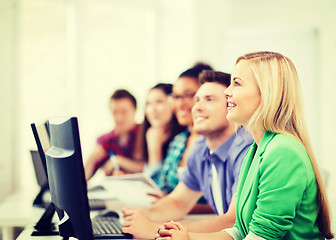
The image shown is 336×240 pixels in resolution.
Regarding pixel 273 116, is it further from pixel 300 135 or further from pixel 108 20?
pixel 108 20

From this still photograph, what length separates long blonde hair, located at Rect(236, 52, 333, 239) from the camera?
3.51ft

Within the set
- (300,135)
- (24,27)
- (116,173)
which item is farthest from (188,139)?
(24,27)

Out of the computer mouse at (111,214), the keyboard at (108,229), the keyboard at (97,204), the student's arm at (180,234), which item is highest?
the student's arm at (180,234)

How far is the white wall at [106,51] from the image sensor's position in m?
4.03

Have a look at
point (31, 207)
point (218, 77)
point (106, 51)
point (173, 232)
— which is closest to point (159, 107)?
point (31, 207)

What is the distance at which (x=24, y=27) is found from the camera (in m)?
4.14

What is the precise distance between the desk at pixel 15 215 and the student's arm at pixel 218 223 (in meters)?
0.79

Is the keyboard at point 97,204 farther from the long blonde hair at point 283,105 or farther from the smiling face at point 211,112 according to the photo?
the long blonde hair at point 283,105

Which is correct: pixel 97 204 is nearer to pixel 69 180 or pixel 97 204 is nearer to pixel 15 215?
pixel 15 215

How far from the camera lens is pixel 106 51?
4.68m

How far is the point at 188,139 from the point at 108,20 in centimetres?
273

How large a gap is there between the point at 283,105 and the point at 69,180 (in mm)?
618

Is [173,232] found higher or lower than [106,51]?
lower

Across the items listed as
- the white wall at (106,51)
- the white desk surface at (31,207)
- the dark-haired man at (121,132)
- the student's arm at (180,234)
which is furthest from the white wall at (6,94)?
the student's arm at (180,234)
